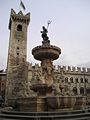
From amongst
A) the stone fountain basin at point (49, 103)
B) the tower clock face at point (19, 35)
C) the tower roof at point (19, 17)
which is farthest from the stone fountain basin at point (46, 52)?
the tower roof at point (19, 17)

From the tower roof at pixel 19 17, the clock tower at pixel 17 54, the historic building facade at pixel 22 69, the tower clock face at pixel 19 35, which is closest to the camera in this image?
the clock tower at pixel 17 54

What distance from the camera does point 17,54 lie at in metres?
43.8

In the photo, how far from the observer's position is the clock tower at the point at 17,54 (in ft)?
132

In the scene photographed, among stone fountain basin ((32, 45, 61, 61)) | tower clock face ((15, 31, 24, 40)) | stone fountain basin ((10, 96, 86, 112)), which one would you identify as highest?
tower clock face ((15, 31, 24, 40))

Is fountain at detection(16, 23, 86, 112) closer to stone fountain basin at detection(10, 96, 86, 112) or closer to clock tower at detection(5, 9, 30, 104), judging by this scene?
stone fountain basin at detection(10, 96, 86, 112)

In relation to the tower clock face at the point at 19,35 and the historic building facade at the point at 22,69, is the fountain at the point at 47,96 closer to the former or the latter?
the historic building facade at the point at 22,69

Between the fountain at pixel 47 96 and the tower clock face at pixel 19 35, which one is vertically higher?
the tower clock face at pixel 19 35

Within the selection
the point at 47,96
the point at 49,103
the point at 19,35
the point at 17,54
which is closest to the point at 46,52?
the point at 47,96

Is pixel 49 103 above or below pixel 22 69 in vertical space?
below

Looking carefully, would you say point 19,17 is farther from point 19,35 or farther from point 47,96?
point 47,96

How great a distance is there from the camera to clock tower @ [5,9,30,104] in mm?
40094

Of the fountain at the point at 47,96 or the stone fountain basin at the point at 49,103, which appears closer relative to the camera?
the stone fountain basin at the point at 49,103

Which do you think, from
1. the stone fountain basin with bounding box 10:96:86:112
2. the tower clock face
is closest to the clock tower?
the tower clock face

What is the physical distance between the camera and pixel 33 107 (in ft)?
26.2
